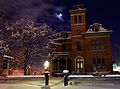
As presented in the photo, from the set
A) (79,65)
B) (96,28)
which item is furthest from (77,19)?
(79,65)

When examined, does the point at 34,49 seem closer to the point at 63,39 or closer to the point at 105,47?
the point at 63,39

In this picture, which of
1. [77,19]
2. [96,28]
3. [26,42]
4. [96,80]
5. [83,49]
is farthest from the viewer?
[77,19]

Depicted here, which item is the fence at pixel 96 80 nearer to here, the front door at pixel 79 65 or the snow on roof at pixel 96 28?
the front door at pixel 79 65

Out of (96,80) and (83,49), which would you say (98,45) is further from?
(96,80)

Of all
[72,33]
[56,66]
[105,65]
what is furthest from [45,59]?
[105,65]

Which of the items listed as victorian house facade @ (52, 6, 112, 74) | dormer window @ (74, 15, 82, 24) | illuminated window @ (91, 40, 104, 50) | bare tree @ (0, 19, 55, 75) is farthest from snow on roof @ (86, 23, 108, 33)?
bare tree @ (0, 19, 55, 75)

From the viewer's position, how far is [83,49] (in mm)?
Answer: 44375

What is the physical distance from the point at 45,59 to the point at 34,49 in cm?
343

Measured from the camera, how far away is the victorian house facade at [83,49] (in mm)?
42781

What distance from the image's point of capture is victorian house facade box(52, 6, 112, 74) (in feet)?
140

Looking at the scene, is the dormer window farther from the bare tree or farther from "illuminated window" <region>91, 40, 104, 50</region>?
the bare tree

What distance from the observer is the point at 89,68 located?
142 feet

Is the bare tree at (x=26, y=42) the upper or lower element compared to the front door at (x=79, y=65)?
upper

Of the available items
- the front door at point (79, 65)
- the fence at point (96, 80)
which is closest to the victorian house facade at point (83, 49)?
the front door at point (79, 65)
